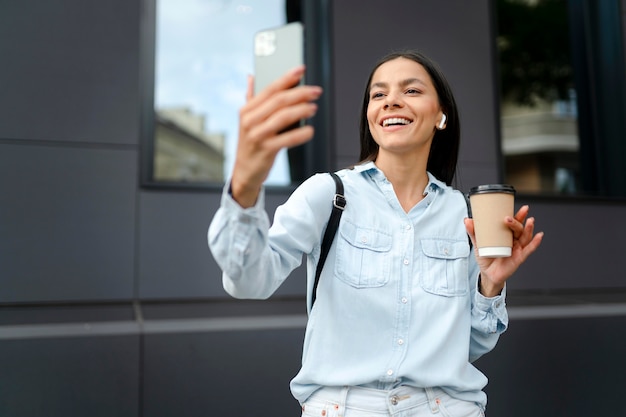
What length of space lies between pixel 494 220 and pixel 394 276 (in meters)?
0.33

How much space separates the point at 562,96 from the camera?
6.31m

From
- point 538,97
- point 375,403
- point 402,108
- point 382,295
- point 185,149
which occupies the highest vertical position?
point 538,97

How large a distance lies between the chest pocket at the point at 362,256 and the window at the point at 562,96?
4.00 metres

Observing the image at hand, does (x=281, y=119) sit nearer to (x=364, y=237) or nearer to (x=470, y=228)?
(x=364, y=237)

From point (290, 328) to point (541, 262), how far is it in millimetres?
2610

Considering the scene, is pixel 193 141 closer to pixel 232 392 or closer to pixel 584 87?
pixel 232 392

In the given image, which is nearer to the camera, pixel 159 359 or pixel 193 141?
pixel 159 359

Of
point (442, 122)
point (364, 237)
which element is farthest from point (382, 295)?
point (442, 122)

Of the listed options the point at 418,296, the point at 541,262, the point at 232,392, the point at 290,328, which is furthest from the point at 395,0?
the point at 418,296

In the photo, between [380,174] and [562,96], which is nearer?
[380,174]

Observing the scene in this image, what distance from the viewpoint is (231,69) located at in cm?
492

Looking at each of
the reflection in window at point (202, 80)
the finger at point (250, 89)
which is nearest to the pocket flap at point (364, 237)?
the finger at point (250, 89)

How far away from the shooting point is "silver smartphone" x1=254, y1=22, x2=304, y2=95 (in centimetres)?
135

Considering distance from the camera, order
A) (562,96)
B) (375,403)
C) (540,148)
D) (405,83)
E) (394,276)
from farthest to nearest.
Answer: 1. (562,96)
2. (540,148)
3. (405,83)
4. (394,276)
5. (375,403)
